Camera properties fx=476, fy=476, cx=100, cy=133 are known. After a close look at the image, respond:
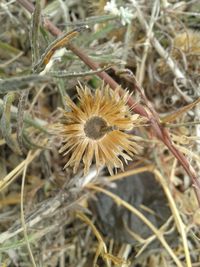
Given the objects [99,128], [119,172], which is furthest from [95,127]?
[119,172]

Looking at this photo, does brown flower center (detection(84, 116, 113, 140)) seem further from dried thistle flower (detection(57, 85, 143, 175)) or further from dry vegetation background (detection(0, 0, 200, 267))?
dry vegetation background (detection(0, 0, 200, 267))

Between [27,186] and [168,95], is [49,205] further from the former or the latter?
[168,95]

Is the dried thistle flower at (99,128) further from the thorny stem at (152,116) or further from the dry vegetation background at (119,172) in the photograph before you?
the dry vegetation background at (119,172)

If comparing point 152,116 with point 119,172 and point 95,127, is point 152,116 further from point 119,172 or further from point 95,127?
point 119,172

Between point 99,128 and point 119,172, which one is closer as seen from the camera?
point 99,128

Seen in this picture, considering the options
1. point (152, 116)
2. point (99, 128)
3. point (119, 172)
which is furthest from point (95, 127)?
point (119, 172)

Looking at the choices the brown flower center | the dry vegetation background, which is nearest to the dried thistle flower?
the brown flower center

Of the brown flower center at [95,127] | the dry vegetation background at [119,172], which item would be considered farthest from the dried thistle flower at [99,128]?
the dry vegetation background at [119,172]
